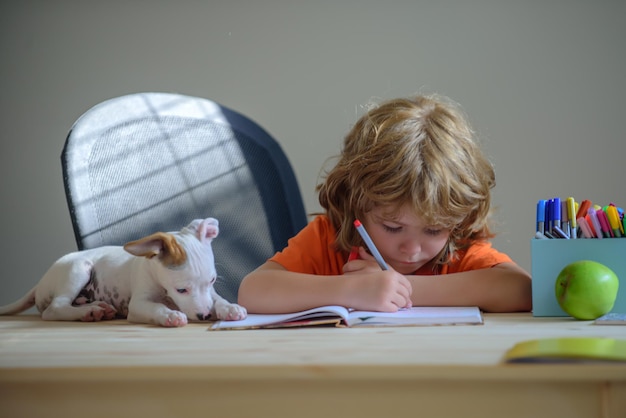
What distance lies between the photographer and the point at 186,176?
1899mm

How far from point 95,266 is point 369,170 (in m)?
0.50

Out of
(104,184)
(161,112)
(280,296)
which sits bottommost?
(280,296)

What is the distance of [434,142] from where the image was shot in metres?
1.39

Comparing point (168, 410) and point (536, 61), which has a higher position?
point (536, 61)

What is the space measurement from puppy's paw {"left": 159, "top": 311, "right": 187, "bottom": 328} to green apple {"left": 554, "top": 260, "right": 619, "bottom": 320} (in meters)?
0.54

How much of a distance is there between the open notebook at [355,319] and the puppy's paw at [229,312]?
0.04ft

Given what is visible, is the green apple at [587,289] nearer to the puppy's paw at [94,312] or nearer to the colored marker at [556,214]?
the colored marker at [556,214]

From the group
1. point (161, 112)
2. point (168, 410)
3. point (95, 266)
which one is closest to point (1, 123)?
point (161, 112)

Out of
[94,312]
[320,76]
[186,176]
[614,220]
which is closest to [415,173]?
[614,220]

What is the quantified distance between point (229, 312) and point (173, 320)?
9 cm

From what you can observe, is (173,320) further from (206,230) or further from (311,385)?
(311,385)

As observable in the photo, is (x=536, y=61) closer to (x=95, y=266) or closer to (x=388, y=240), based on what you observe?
(x=388, y=240)

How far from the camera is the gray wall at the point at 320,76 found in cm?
231

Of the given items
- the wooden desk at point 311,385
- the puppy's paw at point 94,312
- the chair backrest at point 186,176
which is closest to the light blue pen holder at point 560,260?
the wooden desk at point 311,385
